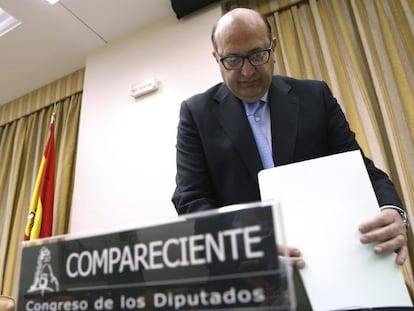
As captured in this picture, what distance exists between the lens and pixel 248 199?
0.87m

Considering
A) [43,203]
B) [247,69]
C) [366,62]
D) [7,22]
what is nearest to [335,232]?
[247,69]

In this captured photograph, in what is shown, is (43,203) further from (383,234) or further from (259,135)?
(383,234)

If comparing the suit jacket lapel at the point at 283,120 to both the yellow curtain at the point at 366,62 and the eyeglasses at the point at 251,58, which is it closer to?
the eyeglasses at the point at 251,58

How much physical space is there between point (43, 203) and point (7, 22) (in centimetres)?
136

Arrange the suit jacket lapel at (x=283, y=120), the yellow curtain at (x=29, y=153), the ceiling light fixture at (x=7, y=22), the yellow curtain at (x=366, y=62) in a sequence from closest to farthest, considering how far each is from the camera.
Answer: the suit jacket lapel at (x=283, y=120)
the yellow curtain at (x=366, y=62)
the ceiling light fixture at (x=7, y=22)
the yellow curtain at (x=29, y=153)

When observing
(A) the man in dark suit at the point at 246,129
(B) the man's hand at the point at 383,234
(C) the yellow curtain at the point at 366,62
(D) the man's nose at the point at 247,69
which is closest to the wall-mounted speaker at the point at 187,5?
(C) the yellow curtain at the point at 366,62

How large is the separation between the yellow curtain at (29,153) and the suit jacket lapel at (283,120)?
2166mm

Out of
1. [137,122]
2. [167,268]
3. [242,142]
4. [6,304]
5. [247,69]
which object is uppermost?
[137,122]

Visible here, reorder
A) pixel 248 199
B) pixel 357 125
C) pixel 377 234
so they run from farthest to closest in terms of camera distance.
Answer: pixel 357 125 → pixel 248 199 → pixel 377 234

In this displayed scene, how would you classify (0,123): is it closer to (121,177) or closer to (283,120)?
(121,177)

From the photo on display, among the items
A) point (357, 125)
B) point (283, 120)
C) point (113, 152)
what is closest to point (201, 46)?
point (113, 152)

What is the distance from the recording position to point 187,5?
88.4 inches

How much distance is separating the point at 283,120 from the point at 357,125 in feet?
3.35

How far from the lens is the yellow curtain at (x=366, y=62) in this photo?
167 centimetres
